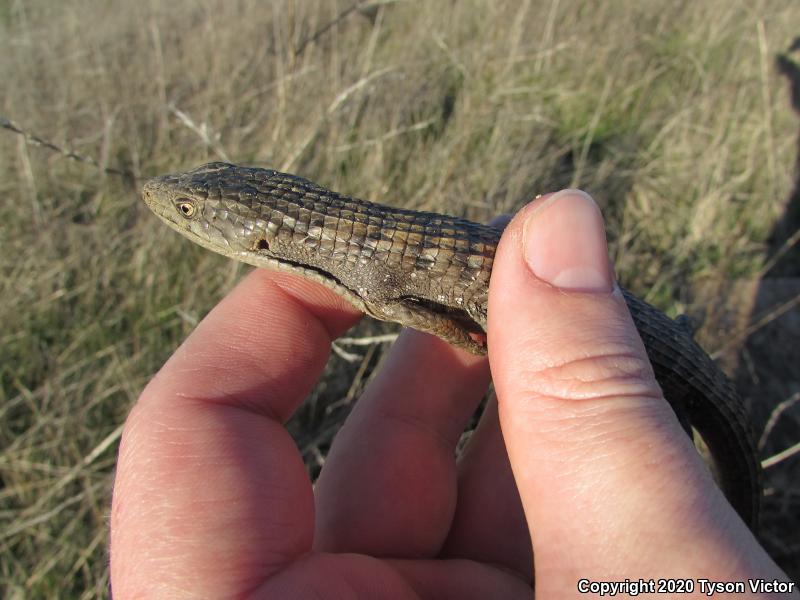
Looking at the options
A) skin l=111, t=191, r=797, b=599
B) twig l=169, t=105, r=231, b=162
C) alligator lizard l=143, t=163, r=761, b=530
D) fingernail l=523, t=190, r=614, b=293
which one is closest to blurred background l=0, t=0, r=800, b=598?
twig l=169, t=105, r=231, b=162

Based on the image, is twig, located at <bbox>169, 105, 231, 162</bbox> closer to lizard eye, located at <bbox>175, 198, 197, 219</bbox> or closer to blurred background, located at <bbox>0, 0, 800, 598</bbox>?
blurred background, located at <bbox>0, 0, 800, 598</bbox>

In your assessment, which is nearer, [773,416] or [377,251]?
[377,251]

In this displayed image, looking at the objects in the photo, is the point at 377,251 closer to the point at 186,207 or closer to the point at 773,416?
the point at 186,207

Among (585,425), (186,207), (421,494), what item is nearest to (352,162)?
(186,207)

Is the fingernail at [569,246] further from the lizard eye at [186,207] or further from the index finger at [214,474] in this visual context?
the lizard eye at [186,207]

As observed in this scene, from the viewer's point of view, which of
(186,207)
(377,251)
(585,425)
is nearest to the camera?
(585,425)

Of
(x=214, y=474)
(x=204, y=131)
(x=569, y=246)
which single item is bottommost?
(x=214, y=474)

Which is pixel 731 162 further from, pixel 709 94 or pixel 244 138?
pixel 244 138
